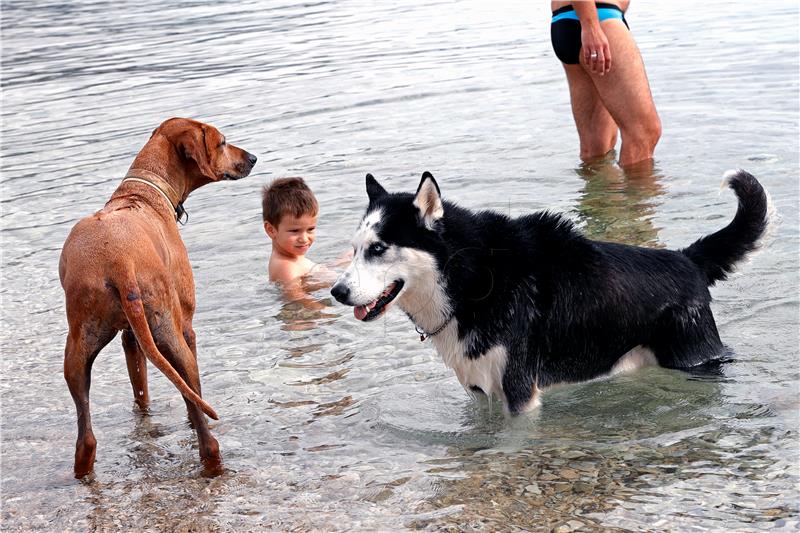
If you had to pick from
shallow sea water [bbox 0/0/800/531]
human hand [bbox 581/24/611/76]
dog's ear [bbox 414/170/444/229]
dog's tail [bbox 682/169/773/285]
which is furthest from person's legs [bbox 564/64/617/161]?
dog's ear [bbox 414/170/444/229]

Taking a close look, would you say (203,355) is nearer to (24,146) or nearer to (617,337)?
(617,337)

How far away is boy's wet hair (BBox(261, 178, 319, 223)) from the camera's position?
758 cm

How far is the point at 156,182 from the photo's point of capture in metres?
5.43

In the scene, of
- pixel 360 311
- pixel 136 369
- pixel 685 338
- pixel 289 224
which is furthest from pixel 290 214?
pixel 685 338

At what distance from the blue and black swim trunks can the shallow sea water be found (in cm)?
144

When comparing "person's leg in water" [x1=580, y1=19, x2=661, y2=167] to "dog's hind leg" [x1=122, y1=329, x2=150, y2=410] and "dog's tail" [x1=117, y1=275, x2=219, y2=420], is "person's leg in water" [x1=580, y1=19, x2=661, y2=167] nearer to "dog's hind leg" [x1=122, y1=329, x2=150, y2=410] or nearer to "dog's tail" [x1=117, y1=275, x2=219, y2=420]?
"dog's hind leg" [x1=122, y1=329, x2=150, y2=410]

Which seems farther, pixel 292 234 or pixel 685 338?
pixel 292 234

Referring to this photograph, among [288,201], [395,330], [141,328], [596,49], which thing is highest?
[596,49]

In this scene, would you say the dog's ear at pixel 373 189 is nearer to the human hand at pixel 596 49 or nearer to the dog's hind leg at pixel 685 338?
the dog's hind leg at pixel 685 338

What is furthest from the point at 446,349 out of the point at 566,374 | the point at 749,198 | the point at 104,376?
the point at 104,376

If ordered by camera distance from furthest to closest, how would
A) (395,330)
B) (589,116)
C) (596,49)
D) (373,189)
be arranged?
(589,116)
(596,49)
(395,330)
(373,189)

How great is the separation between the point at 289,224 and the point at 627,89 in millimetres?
3078

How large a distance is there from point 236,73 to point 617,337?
529 inches

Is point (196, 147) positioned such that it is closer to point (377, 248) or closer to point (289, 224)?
point (377, 248)
